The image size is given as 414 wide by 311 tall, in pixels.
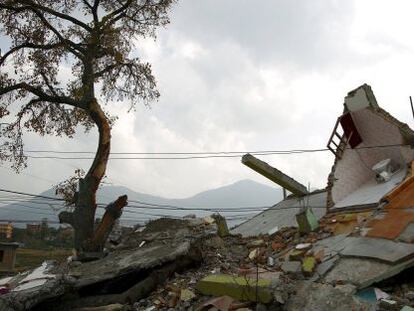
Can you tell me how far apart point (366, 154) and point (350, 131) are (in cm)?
93

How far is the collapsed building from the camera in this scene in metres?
5.91

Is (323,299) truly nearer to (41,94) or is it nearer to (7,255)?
(41,94)

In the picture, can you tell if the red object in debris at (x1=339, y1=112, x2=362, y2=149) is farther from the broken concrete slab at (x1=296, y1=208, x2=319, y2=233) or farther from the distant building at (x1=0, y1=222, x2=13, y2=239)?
the distant building at (x1=0, y1=222, x2=13, y2=239)

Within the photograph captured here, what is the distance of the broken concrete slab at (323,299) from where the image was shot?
524 cm

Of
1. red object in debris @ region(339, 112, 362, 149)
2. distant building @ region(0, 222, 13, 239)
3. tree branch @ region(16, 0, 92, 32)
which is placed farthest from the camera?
distant building @ region(0, 222, 13, 239)

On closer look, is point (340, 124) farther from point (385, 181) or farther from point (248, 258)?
point (248, 258)

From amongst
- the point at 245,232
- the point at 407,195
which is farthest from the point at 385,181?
the point at 245,232

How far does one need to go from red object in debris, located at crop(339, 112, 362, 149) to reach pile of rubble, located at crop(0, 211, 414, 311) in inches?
137

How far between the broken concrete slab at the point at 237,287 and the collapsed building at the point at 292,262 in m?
0.02

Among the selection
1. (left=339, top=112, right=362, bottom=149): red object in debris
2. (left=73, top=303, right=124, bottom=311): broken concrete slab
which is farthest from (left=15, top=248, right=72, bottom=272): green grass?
(left=73, top=303, right=124, bottom=311): broken concrete slab

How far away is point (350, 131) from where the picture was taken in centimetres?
1280

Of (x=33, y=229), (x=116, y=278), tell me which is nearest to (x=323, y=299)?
(x=116, y=278)

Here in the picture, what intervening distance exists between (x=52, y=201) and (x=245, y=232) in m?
6.23

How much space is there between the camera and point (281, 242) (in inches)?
377
